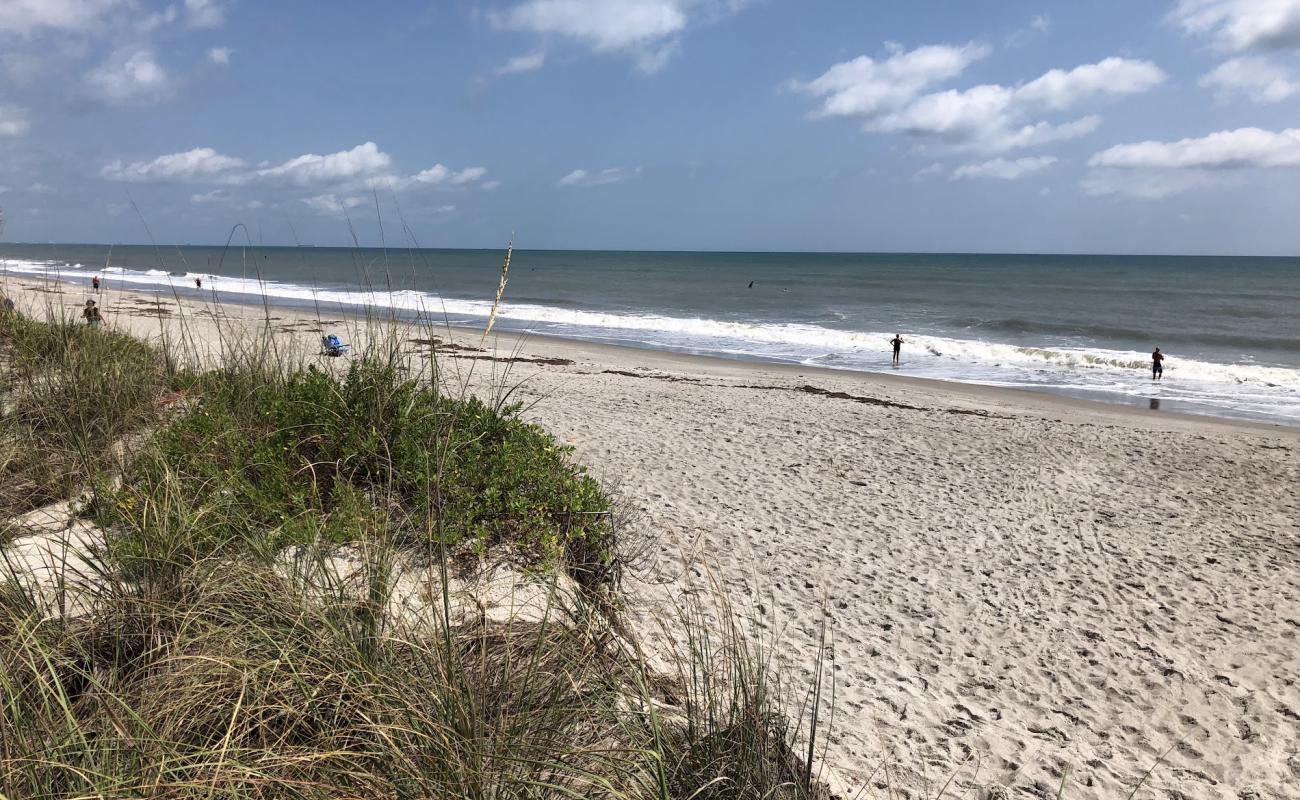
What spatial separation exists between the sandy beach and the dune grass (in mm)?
718

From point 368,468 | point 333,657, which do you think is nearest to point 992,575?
point 368,468

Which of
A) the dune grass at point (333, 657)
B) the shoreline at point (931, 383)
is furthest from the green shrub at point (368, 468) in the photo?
the shoreline at point (931, 383)

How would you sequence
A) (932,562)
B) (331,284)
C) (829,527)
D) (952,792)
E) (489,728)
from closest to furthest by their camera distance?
1. (489,728)
2. (952,792)
3. (932,562)
4. (829,527)
5. (331,284)

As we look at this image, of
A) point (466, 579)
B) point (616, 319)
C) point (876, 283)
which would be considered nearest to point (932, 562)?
point (466, 579)

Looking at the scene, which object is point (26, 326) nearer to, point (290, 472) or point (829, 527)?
point (290, 472)

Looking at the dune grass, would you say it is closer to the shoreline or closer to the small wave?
the shoreline

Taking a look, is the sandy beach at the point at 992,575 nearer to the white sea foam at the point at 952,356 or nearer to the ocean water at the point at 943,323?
the ocean water at the point at 943,323

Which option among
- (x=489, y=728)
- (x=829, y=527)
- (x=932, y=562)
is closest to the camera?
(x=489, y=728)

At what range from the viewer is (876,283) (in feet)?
203

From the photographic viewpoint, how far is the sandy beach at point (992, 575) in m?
3.78

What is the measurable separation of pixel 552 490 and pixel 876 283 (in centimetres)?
6156

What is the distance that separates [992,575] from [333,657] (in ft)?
16.8

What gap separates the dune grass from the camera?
1.84 m

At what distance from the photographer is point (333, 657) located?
218 centimetres
